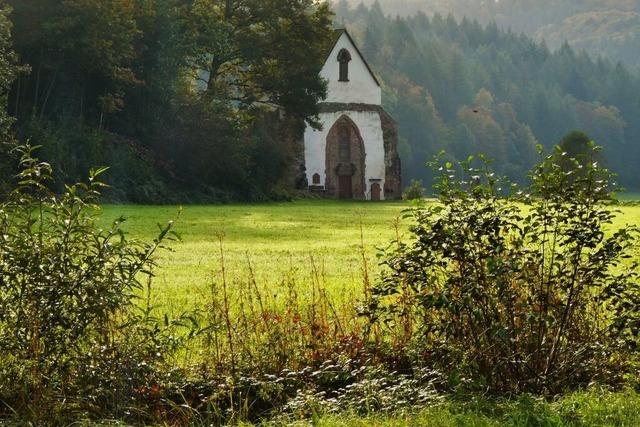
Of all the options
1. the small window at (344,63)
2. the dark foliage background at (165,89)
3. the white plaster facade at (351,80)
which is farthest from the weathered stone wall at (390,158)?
the dark foliage background at (165,89)

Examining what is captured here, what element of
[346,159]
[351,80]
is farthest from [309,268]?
[351,80]

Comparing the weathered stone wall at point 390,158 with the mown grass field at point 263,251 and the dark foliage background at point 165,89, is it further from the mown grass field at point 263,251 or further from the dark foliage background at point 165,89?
the mown grass field at point 263,251

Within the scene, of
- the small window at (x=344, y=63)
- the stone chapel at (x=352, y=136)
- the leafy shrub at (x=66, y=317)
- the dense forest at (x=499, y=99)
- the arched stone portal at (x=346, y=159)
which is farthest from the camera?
the dense forest at (x=499, y=99)

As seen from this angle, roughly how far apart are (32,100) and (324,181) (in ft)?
88.5

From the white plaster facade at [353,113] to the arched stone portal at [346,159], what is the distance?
32 centimetres

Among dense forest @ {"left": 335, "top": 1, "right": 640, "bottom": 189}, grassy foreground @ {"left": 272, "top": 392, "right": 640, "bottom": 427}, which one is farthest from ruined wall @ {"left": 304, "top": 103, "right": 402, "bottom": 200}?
grassy foreground @ {"left": 272, "top": 392, "right": 640, "bottom": 427}

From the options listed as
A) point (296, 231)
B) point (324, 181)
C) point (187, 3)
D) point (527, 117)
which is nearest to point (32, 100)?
point (187, 3)

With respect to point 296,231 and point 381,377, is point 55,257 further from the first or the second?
point 296,231

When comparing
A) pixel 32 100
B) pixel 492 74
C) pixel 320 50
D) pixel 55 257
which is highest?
pixel 492 74

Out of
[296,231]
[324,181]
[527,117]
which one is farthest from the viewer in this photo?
[527,117]

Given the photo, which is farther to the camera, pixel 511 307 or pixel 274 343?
pixel 274 343

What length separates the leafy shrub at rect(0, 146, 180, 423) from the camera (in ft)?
20.9

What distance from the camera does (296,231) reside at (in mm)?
24297

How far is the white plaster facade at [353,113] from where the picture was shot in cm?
6278
